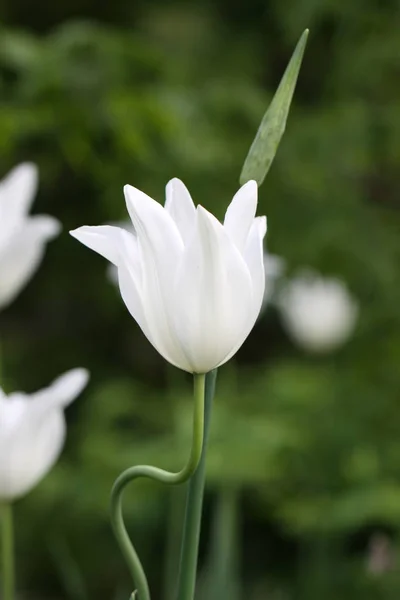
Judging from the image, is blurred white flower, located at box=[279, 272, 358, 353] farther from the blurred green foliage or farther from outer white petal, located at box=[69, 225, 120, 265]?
outer white petal, located at box=[69, 225, 120, 265]

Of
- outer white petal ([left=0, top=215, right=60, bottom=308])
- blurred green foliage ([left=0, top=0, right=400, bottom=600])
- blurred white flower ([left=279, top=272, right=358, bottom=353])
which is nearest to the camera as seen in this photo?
outer white petal ([left=0, top=215, right=60, bottom=308])

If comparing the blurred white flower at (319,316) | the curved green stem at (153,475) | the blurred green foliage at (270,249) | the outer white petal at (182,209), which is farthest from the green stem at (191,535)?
the blurred white flower at (319,316)

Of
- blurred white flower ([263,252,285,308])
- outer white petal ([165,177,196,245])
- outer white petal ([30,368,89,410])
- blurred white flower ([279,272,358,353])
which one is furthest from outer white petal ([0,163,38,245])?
blurred white flower ([279,272,358,353])

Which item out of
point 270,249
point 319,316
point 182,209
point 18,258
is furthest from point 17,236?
point 319,316

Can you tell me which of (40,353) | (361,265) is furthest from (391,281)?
(40,353)

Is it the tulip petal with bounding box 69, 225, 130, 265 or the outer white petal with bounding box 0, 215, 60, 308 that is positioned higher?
the tulip petal with bounding box 69, 225, 130, 265

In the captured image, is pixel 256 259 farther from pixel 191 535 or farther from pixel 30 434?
pixel 30 434

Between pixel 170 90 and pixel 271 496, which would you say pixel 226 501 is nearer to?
pixel 271 496
